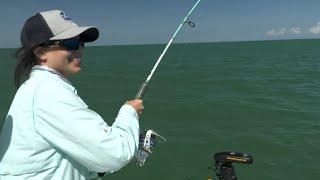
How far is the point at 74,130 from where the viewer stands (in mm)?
1842

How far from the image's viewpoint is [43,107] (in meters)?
1.84

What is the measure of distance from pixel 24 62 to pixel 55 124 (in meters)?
0.59

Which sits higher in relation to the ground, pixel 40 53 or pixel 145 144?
pixel 40 53

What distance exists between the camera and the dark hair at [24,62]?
85.5 inches

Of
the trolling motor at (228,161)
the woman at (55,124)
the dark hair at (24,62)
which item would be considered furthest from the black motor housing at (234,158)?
the dark hair at (24,62)

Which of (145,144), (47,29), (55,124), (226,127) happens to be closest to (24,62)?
(47,29)

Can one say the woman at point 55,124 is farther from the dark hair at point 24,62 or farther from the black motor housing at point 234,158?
the black motor housing at point 234,158

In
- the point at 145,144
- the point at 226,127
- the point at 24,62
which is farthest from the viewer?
the point at 226,127

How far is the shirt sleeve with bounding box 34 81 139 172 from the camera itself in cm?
184

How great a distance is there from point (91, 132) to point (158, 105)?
48.0 ft

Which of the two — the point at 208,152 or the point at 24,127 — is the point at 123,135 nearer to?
the point at 24,127

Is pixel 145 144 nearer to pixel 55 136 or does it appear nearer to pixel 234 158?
pixel 55 136

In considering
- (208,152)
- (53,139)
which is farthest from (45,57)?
(208,152)

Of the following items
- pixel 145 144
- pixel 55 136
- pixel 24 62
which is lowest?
pixel 145 144
